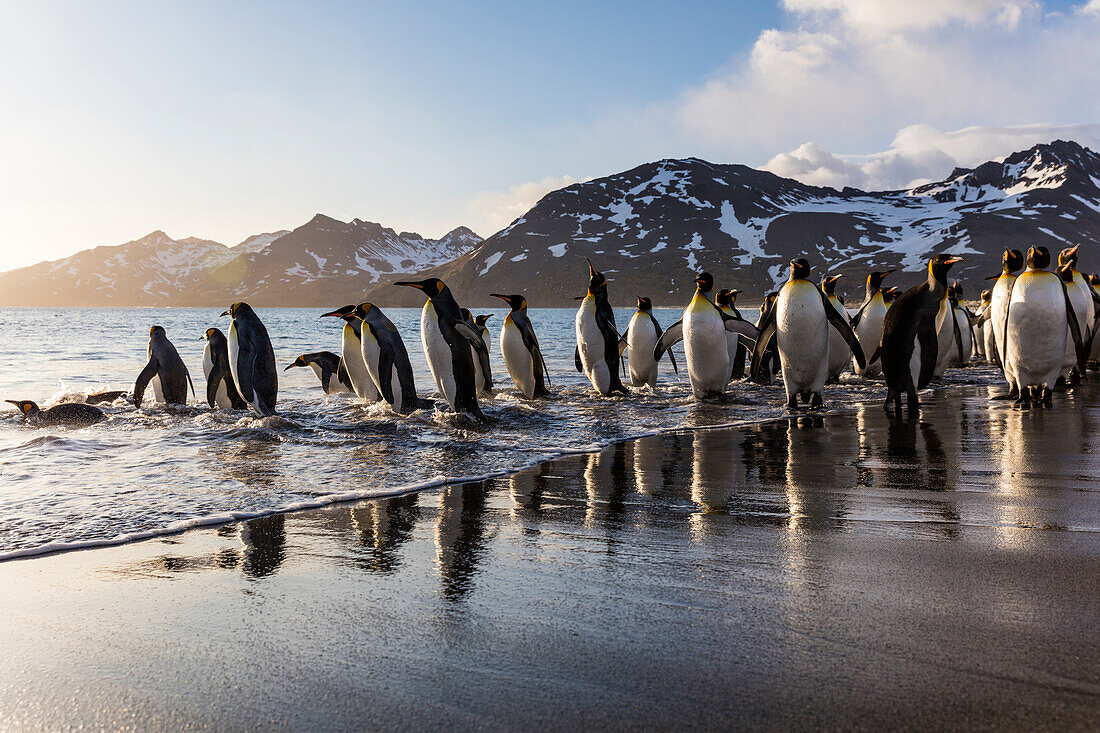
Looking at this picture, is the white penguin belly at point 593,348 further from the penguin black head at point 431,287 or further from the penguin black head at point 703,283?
the penguin black head at point 431,287

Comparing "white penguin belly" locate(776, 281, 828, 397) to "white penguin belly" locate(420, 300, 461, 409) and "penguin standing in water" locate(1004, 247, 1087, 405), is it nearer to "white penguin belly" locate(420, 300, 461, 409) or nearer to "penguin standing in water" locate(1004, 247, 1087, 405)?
"penguin standing in water" locate(1004, 247, 1087, 405)

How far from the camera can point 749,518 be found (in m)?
4.00

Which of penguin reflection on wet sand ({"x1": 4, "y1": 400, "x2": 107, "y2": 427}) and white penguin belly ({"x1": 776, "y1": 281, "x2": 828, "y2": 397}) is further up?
white penguin belly ({"x1": 776, "y1": 281, "x2": 828, "y2": 397})

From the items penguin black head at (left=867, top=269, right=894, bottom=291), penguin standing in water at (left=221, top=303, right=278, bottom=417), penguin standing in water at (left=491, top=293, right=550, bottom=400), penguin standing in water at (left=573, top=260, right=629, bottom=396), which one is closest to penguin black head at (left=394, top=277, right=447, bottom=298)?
penguin standing in water at (left=221, top=303, right=278, bottom=417)

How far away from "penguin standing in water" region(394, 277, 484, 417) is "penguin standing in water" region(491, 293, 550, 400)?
279 centimetres

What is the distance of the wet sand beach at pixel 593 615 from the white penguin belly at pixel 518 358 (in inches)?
308

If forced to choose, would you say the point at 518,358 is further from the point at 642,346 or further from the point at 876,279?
the point at 876,279

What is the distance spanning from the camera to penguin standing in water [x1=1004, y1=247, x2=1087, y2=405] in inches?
371

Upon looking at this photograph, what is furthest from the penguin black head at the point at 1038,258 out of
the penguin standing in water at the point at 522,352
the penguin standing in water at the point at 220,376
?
the penguin standing in water at the point at 220,376

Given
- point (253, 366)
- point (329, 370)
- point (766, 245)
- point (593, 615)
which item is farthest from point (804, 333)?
point (766, 245)

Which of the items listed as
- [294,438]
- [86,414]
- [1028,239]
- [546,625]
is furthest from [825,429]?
[1028,239]

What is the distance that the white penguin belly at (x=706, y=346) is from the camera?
11266 mm

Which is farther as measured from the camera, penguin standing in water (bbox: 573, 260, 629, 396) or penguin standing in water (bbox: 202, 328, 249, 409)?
penguin standing in water (bbox: 573, 260, 629, 396)

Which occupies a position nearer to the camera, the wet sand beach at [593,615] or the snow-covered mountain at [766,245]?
the wet sand beach at [593,615]
